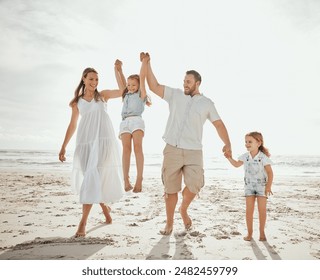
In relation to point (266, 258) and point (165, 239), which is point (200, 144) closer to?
point (165, 239)

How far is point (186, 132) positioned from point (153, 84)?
730mm

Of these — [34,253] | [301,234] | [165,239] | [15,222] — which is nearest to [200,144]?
[165,239]

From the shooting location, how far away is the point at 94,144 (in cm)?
432

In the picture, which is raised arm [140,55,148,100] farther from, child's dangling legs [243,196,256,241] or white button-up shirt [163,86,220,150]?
child's dangling legs [243,196,256,241]

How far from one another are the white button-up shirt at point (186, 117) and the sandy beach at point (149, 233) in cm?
104

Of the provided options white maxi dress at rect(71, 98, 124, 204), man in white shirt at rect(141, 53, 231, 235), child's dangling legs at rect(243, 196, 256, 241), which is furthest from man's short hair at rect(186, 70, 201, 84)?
child's dangling legs at rect(243, 196, 256, 241)

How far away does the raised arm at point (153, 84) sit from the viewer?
407 centimetres

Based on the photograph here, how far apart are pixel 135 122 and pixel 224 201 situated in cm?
400

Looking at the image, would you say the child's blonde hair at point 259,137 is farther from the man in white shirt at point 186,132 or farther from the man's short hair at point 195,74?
the man's short hair at point 195,74

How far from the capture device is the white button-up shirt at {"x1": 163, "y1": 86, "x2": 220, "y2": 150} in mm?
4188

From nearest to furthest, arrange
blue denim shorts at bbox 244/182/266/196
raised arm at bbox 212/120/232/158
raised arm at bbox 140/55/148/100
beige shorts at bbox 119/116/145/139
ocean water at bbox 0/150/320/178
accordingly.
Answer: raised arm at bbox 140/55/148/100
beige shorts at bbox 119/116/145/139
blue denim shorts at bbox 244/182/266/196
raised arm at bbox 212/120/232/158
ocean water at bbox 0/150/320/178

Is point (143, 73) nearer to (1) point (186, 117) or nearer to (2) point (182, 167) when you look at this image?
(1) point (186, 117)

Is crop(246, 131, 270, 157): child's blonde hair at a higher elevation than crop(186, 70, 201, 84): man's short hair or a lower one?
lower
